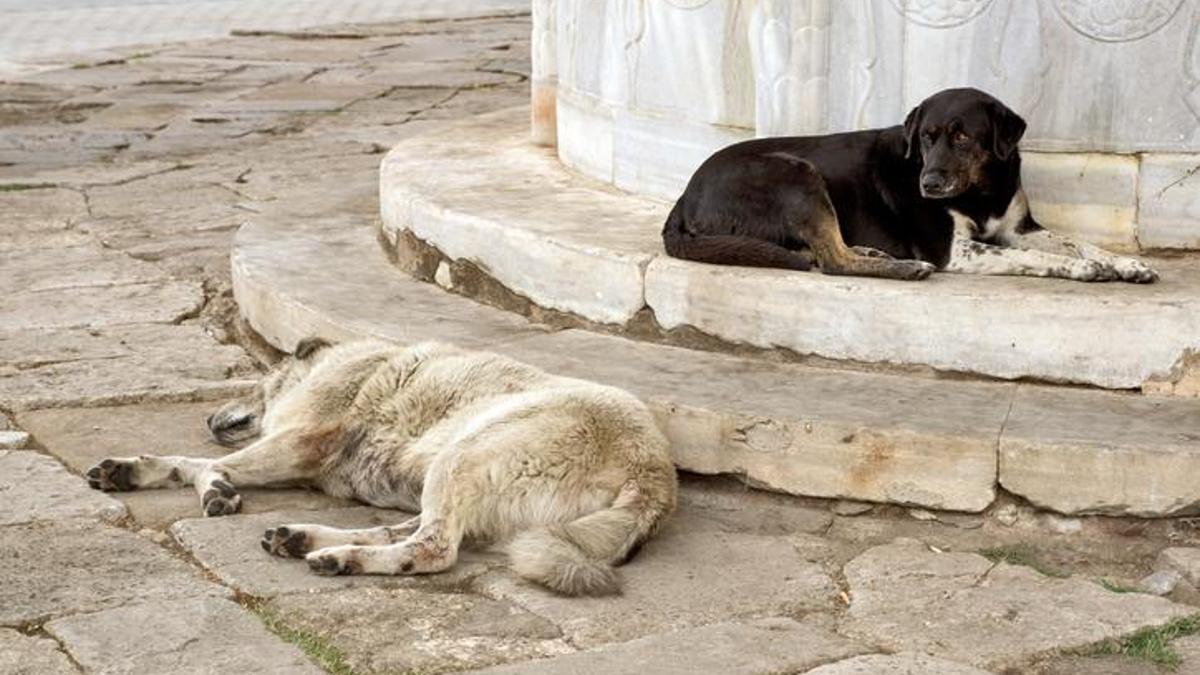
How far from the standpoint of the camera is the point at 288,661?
429 centimetres

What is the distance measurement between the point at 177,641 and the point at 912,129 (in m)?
2.64

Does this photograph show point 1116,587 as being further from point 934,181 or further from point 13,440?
point 13,440

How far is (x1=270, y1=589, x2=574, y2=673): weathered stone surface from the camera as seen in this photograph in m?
4.34

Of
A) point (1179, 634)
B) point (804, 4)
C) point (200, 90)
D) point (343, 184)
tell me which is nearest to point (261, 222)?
point (343, 184)

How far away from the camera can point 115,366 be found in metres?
6.83

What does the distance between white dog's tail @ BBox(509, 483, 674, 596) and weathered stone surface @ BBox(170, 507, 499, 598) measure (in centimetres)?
22

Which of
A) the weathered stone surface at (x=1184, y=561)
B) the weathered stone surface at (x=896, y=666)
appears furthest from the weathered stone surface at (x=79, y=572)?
the weathered stone surface at (x=1184, y=561)

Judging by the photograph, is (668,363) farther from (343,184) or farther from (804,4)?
(343,184)

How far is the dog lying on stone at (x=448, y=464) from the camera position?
4.79m

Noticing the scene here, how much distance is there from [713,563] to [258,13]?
44.3 ft

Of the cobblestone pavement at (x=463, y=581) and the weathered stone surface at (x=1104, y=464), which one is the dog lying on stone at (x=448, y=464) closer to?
the cobblestone pavement at (x=463, y=581)

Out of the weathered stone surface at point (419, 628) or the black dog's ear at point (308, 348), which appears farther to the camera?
the black dog's ear at point (308, 348)

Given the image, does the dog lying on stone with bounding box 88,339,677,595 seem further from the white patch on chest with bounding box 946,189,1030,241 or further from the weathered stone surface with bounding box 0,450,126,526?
the white patch on chest with bounding box 946,189,1030,241

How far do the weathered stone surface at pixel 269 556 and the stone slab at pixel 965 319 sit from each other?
1219mm
